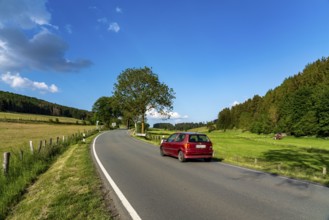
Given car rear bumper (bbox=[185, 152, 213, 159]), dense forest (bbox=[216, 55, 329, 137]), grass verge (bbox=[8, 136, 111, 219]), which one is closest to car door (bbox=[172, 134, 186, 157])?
car rear bumper (bbox=[185, 152, 213, 159])

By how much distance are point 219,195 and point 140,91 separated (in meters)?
42.0

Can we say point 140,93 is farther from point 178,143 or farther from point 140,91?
point 178,143

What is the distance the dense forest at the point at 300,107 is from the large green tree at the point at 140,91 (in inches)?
1586

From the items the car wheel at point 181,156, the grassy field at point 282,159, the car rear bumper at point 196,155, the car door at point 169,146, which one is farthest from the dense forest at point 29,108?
the car rear bumper at point 196,155

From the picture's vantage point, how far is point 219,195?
7.25 m

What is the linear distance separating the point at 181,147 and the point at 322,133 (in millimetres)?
62726

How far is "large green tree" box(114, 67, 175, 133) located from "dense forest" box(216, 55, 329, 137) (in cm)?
4030

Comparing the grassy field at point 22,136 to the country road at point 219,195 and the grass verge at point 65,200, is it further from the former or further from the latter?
the country road at point 219,195

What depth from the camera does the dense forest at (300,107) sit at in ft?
218

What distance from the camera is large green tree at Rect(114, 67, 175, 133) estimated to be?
48.2 meters

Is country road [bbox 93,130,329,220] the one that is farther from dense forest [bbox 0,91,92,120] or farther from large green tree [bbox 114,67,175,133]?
dense forest [bbox 0,91,92,120]

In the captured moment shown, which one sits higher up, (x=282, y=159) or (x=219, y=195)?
(x=219, y=195)

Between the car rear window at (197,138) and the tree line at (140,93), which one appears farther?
the tree line at (140,93)

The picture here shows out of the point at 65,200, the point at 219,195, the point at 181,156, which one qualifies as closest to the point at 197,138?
the point at 181,156
